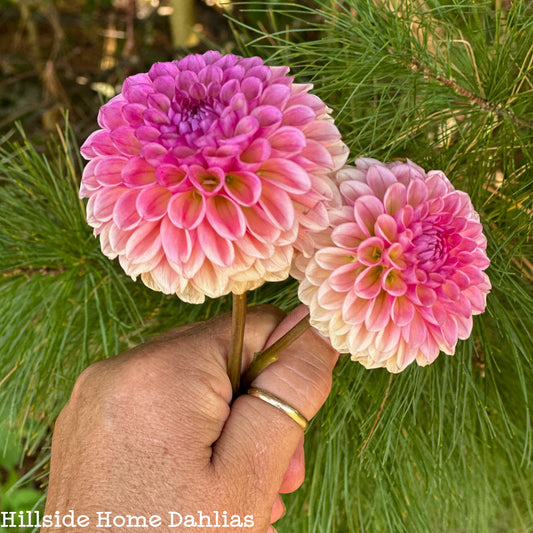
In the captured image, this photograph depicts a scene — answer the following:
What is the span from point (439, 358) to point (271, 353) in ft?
0.60

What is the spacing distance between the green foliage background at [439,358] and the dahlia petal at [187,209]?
16 cm

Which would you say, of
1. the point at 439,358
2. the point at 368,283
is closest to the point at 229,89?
the point at 368,283

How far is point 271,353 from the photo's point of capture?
318 mm

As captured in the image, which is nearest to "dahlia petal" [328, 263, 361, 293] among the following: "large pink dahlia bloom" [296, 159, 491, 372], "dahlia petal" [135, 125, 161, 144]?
"large pink dahlia bloom" [296, 159, 491, 372]

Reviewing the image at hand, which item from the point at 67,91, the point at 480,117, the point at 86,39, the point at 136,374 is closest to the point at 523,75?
the point at 480,117

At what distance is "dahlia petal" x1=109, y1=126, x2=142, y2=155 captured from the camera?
25 cm

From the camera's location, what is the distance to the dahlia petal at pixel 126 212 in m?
0.24

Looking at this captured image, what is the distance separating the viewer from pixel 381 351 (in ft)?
0.87

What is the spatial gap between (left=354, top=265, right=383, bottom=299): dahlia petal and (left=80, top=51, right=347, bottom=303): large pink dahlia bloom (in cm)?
3

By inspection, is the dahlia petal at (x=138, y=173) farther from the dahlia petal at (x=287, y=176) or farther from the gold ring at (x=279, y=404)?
the gold ring at (x=279, y=404)

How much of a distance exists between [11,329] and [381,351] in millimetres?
384

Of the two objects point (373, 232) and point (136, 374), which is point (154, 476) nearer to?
point (136, 374)

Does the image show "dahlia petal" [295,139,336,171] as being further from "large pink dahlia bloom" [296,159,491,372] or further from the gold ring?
the gold ring

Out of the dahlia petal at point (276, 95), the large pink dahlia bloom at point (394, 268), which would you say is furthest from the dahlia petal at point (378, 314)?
the dahlia petal at point (276, 95)
